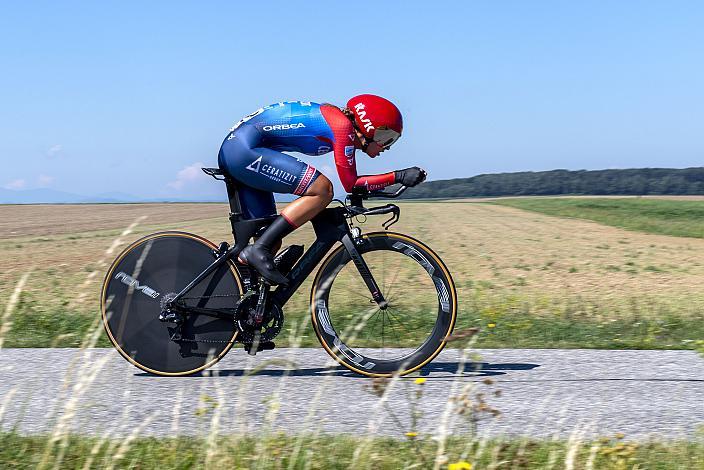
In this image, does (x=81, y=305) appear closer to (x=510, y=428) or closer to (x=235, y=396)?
(x=235, y=396)

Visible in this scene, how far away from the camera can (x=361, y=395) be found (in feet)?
17.1

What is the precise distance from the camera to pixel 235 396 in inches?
200

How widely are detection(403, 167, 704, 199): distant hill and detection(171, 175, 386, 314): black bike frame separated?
9865 centimetres

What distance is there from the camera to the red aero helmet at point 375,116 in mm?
5531

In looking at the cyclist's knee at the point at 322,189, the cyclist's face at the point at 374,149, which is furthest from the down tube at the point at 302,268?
the cyclist's face at the point at 374,149

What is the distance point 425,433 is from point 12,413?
2269 millimetres

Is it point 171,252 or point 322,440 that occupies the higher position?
point 171,252

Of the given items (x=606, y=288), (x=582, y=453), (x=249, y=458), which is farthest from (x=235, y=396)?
(x=606, y=288)

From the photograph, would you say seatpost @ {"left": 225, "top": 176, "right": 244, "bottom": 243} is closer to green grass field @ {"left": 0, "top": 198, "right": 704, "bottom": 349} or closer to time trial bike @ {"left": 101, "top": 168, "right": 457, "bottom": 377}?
time trial bike @ {"left": 101, "top": 168, "right": 457, "bottom": 377}

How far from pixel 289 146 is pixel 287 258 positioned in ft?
2.43

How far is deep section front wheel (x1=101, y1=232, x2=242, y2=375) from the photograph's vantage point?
5.80 meters

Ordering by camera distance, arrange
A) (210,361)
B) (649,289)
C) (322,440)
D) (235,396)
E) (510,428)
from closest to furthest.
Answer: (322,440) < (510,428) < (235,396) < (210,361) < (649,289)

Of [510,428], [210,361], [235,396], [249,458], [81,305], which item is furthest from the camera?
[81,305]

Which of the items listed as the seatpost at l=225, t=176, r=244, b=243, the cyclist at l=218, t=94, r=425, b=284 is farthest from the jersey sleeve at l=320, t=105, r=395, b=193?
the seatpost at l=225, t=176, r=244, b=243
